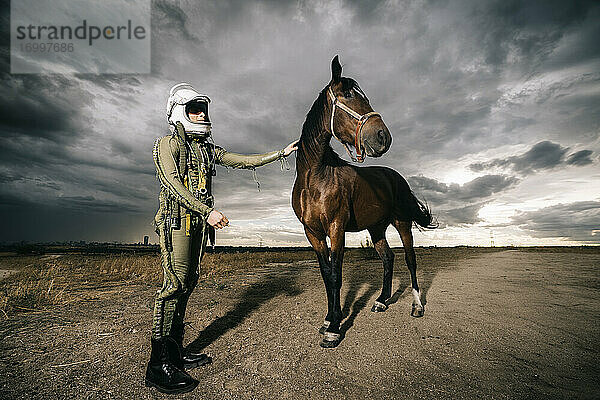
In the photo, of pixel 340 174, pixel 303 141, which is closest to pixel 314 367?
pixel 340 174

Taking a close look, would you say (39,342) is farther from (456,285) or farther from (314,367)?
(456,285)

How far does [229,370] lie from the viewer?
2979mm

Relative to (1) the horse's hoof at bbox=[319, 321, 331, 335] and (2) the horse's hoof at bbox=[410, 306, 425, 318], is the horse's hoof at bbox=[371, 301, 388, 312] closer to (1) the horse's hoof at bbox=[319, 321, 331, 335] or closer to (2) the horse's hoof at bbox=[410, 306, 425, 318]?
(2) the horse's hoof at bbox=[410, 306, 425, 318]

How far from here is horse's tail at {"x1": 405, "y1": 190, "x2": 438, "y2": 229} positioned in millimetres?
6527

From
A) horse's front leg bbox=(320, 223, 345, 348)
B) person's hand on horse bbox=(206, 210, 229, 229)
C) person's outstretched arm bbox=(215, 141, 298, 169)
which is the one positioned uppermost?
person's outstretched arm bbox=(215, 141, 298, 169)

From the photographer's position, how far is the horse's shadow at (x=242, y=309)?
3.90m

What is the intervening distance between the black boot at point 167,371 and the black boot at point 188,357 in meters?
0.14

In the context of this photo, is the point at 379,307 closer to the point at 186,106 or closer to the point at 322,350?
the point at 322,350

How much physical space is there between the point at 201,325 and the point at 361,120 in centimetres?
390

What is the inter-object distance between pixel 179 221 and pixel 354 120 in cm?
A: 257

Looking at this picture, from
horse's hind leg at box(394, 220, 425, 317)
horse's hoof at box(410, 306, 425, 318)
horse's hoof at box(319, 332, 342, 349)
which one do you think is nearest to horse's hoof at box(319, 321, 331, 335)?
horse's hoof at box(319, 332, 342, 349)

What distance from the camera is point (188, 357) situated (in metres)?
3.15

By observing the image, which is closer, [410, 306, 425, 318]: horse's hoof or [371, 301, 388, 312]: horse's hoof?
[410, 306, 425, 318]: horse's hoof

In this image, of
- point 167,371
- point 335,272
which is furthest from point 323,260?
point 167,371
